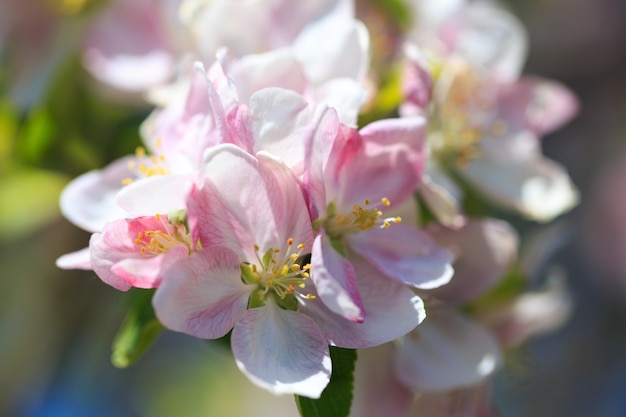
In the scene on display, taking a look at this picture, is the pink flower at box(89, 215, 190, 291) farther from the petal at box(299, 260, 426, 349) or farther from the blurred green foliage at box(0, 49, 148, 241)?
the blurred green foliage at box(0, 49, 148, 241)

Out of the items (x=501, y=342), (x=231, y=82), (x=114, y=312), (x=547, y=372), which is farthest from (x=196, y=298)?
(x=547, y=372)

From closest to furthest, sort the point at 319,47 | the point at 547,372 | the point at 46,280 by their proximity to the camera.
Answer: the point at 319,47 < the point at 46,280 < the point at 547,372

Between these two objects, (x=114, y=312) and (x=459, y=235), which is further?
(x=114, y=312)

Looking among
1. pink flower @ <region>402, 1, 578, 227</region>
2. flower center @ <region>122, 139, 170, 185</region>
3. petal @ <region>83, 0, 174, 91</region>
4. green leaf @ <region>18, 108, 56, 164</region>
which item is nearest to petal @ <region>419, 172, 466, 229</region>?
pink flower @ <region>402, 1, 578, 227</region>

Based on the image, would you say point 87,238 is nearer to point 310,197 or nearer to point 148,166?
point 148,166

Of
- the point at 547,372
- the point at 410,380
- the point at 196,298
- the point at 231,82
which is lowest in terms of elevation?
the point at 547,372

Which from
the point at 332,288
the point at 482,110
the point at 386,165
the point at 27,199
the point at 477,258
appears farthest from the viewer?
the point at 27,199

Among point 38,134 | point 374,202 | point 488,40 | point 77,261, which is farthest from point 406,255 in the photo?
point 38,134

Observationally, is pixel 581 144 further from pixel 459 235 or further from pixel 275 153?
pixel 275 153

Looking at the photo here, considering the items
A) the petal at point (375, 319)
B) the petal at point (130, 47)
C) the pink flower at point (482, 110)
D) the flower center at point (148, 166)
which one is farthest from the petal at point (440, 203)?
the petal at point (130, 47)
